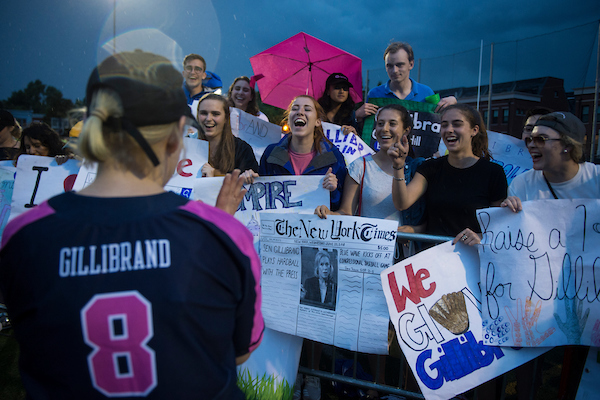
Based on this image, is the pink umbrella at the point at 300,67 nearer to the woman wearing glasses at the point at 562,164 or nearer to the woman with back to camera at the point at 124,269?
the woman wearing glasses at the point at 562,164

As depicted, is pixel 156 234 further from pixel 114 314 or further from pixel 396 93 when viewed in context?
pixel 396 93

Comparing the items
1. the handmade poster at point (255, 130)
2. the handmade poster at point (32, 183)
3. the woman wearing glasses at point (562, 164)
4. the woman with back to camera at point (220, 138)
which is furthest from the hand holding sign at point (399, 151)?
the handmade poster at point (32, 183)

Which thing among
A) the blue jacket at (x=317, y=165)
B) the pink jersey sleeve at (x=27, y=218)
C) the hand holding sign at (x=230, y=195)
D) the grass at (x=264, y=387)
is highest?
the blue jacket at (x=317, y=165)

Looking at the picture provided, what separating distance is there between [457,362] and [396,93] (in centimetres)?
334

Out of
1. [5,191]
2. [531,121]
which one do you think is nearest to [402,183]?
[531,121]

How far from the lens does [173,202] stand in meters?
1.10

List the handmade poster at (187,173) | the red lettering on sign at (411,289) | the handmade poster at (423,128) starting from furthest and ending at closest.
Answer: the handmade poster at (423,128)
the handmade poster at (187,173)
the red lettering on sign at (411,289)

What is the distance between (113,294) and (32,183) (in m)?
3.91

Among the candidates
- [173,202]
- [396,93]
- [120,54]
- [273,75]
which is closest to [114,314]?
[173,202]

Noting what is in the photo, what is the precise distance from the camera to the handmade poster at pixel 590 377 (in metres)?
2.41

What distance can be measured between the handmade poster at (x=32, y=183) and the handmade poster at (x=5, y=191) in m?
0.39

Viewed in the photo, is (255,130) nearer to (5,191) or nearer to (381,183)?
(381,183)

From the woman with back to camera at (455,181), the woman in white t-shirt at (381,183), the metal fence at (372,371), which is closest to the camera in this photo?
the metal fence at (372,371)

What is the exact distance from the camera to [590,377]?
2.43 meters
